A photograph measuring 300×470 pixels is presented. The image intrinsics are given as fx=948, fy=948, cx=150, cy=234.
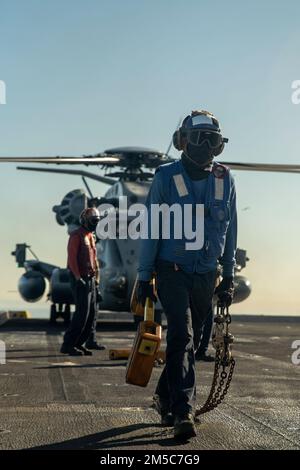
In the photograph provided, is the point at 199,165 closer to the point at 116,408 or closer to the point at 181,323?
the point at 181,323

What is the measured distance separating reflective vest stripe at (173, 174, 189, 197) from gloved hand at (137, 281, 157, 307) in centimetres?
66

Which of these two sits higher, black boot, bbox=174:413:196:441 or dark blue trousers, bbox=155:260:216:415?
dark blue trousers, bbox=155:260:216:415

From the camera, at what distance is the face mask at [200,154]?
6.65 m

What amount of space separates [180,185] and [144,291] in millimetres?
770

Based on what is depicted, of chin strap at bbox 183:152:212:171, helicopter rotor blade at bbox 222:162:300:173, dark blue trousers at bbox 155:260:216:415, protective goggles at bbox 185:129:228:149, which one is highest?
helicopter rotor blade at bbox 222:162:300:173

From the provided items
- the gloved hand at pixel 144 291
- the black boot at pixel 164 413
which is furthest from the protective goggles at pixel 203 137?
the black boot at pixel 164 413

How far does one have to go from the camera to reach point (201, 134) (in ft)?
21.8

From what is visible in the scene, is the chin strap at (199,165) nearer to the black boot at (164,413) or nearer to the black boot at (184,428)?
the black boot at (164,413)

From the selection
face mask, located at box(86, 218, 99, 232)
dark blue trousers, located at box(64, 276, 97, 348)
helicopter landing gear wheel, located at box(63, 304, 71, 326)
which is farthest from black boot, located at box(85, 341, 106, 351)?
helicopter landing gear wheel, located at box(63, 304, 71, 326)

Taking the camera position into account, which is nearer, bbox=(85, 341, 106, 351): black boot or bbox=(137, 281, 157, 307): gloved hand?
bbox=(137, 281, 157, 307): gloved hand

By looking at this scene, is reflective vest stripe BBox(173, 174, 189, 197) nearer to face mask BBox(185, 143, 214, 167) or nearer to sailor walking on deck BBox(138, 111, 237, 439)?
sailor walking on deck BBox(138, 111, 237, 439)

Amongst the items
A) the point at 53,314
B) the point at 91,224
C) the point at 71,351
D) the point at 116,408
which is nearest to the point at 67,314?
the point at 53,314

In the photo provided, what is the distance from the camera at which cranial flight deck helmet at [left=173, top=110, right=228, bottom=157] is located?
A: 21.8 ft

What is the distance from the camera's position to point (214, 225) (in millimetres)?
6645
